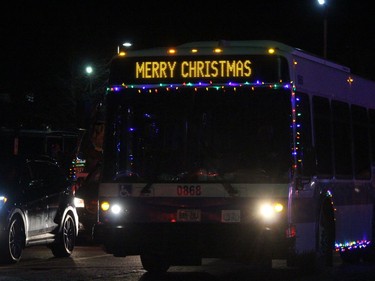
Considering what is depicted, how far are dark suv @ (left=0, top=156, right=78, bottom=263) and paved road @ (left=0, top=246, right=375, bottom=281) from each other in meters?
0.36

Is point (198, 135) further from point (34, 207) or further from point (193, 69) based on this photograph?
point (34, 207)

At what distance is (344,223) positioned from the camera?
13.7 m

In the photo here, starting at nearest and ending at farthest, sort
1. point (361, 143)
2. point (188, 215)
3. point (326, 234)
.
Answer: point (188, 215) → point (326, 234) → point (361, 143)

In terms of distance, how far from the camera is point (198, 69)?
38.6 ft

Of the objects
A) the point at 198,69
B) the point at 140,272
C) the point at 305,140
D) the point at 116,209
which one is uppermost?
the point at 198,69

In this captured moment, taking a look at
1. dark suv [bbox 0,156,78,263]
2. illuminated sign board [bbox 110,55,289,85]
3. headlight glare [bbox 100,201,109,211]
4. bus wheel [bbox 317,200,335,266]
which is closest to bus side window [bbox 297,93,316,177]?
illuminated sign board [bbox 110,55,289,85]

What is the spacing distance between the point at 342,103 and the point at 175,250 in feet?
13.3

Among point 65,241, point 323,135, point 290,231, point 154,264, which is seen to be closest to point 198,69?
point 323,135

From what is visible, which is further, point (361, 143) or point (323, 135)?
point (361, 143)

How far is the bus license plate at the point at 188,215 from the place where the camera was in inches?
445

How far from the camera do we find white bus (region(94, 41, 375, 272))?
11156mm

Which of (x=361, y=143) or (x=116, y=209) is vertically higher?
(x=361, y=143)

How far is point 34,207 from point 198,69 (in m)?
4.90

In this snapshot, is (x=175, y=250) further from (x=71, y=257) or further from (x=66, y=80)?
(x=66, y=80)
